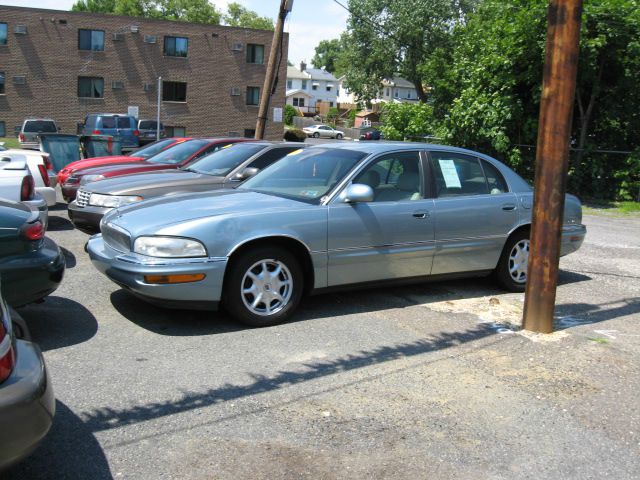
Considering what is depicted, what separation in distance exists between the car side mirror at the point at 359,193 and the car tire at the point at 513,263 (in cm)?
191

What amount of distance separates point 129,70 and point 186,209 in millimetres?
37234

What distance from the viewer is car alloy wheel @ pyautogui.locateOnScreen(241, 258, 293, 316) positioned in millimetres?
5238

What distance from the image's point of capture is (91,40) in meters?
38.5

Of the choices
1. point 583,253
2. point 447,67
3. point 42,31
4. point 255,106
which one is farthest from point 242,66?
point 583,253

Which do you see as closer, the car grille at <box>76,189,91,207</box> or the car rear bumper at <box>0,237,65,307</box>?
the car rear bumper at <box>0,237,65,307</box>

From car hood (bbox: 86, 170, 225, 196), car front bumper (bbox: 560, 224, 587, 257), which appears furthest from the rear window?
car front bumper (bbox: 560, 224, 587, 257)

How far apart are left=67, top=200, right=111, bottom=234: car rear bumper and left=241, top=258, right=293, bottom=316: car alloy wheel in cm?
335

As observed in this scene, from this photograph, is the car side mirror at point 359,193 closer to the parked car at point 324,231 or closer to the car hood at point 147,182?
the parked car at point 324,231

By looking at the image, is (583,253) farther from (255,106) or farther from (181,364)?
(255,106)

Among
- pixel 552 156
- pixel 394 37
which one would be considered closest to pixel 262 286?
pixel 552 156

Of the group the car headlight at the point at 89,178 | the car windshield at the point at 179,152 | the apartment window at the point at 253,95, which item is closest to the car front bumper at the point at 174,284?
the car headlight at the point at 89,178

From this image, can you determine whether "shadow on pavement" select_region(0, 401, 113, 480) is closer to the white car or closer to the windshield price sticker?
the windshield price sticker

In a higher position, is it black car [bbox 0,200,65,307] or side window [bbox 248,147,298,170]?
side window [bbox 248,147,298,170]

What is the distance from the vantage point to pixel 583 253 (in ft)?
31.0
